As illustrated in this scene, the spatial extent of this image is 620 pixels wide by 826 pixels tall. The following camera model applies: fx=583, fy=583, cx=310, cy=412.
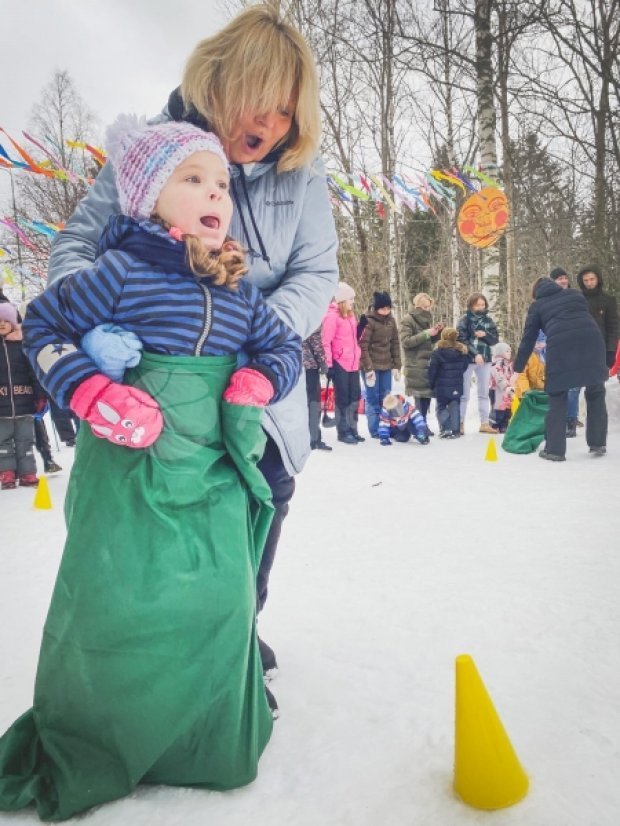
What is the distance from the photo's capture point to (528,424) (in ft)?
21.3

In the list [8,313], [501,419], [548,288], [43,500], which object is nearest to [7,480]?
[43,500]

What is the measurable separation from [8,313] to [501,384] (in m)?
6.01

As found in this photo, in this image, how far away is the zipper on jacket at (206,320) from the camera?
1.44 meters

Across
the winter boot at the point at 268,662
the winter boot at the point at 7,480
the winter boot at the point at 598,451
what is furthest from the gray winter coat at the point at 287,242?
the winter boot at the point at 598,451

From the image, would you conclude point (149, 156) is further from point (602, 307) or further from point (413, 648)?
point (602, 307)

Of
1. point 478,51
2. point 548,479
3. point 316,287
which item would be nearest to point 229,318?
point 316,287

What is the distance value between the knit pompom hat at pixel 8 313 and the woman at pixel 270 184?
436 cm

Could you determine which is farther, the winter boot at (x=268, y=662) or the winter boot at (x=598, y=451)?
the winter boot at (x=598, y=451)

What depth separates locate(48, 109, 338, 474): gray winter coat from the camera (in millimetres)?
1625

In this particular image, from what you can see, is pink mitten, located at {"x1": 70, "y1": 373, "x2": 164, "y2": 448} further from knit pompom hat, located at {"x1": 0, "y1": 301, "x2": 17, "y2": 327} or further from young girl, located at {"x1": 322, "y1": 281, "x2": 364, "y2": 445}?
young girl, located at {"x1": 322, "y1": 281, "x2": 364, "y2": 445}

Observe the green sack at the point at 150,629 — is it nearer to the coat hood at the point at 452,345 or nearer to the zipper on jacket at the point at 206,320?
the zipper on jacket at the point at 206,320

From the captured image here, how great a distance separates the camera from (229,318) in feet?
4.83

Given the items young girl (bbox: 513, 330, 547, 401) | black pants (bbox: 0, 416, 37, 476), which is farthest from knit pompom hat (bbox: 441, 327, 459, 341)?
black pants (bbox: 0, 416, 37, 476)

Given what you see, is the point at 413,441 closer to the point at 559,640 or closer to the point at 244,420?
the point at 559,640
